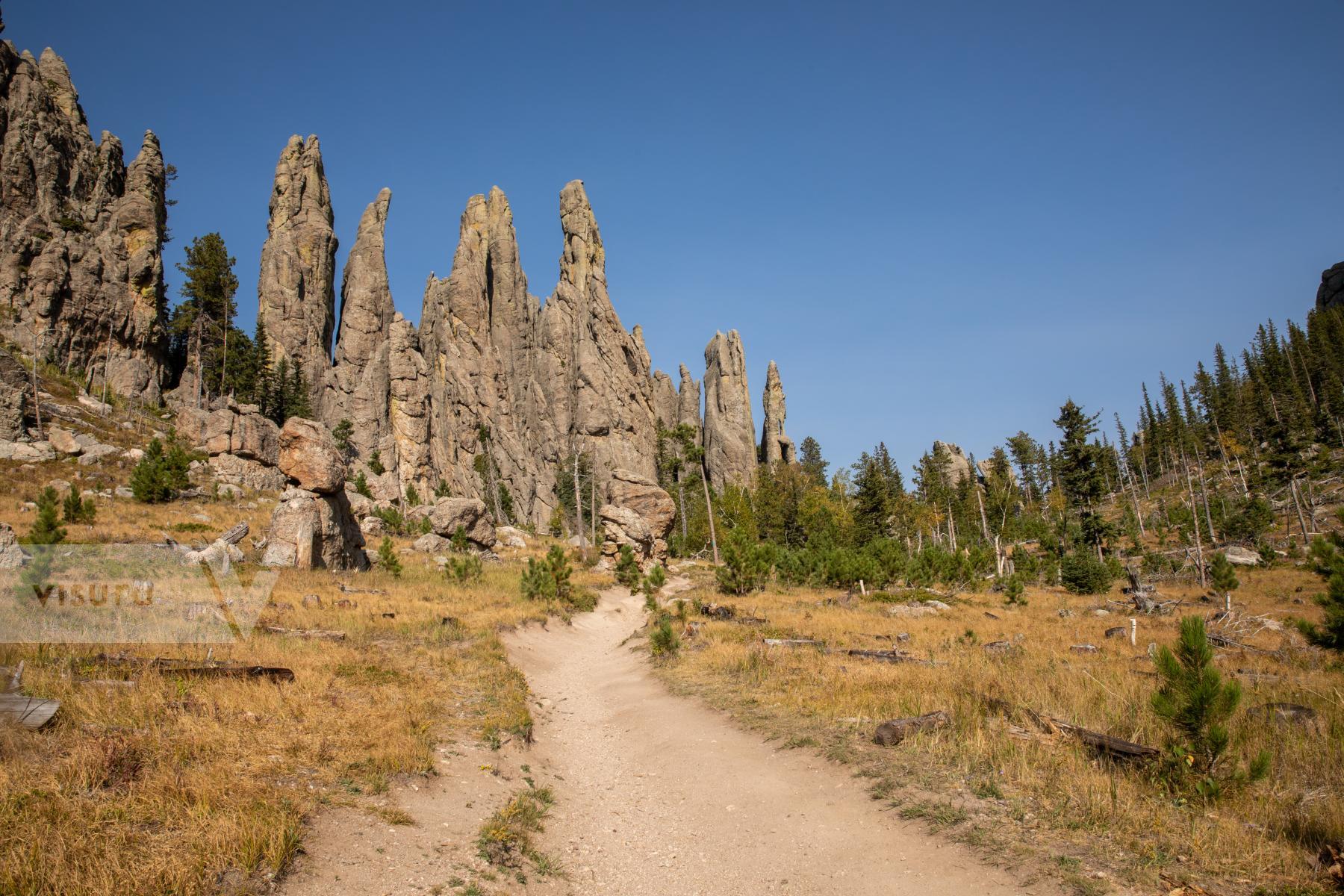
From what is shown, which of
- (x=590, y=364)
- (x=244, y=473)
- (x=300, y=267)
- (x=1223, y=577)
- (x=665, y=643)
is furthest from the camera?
(x=590, y=364)

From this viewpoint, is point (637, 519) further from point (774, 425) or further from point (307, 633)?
point (774, 425)

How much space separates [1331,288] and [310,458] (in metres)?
149

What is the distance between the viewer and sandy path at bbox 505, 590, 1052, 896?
5.70m

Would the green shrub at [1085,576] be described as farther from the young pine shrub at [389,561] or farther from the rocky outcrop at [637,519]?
the young pine shrub at [389,561]

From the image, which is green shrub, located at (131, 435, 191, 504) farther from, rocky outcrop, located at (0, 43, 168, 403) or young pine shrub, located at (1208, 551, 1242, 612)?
young pine shrub, located at (1208, 551, 1242, 612)

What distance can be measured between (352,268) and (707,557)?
243 ft

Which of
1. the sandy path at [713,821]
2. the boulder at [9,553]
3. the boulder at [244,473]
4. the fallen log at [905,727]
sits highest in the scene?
the boulder at [244,473]

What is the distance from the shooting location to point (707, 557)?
54875 millimetres

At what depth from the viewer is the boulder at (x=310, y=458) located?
26094 millimetres

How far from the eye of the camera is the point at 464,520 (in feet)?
137

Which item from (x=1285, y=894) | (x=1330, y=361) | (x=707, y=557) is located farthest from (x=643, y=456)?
(x=1285, y=894)

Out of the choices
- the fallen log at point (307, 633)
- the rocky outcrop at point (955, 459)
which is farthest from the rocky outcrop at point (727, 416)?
the fallen log at point (307, 633)

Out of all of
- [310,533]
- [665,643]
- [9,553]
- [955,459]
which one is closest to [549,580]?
[310,533]

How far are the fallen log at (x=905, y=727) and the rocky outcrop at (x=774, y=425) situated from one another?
362 ft
